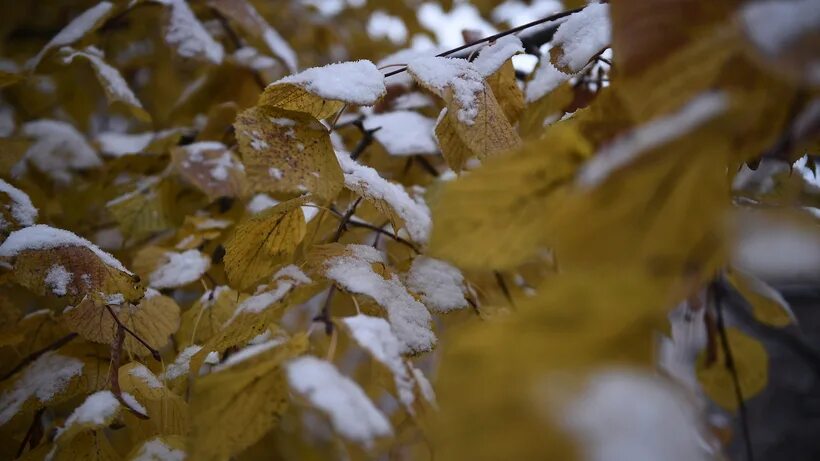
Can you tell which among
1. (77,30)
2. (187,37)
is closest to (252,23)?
(187,37)

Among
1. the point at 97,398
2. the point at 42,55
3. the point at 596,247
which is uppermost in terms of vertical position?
the point at 596,247

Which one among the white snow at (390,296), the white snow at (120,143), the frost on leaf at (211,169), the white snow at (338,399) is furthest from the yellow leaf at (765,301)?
the white snow at (120,143)

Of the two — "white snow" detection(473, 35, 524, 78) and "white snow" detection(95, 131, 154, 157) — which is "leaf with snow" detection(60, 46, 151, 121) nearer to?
"white snow" detection(95, 131, 154, 157)

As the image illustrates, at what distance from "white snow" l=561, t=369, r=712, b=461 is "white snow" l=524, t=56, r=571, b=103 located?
41 centimetres

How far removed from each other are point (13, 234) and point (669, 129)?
0.55 meters

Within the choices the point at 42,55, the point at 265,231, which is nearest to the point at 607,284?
the point at 265,231

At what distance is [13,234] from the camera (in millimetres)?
532

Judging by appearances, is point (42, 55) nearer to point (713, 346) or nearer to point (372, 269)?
point (372, 269)

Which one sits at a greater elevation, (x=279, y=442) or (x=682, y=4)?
(x=682, y=4)

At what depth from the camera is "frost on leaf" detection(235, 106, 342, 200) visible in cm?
44

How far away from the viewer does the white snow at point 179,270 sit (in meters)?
0.68

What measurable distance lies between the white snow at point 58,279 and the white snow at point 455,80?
1.19ft

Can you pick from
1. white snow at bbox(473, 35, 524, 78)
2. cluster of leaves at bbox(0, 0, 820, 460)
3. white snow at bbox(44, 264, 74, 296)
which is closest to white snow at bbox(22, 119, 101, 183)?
cluster of leaves at bbox(0, 0, 820, 460)

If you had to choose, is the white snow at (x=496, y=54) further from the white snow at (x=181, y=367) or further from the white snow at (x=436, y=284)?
the white snow at (x=181, y=367)
